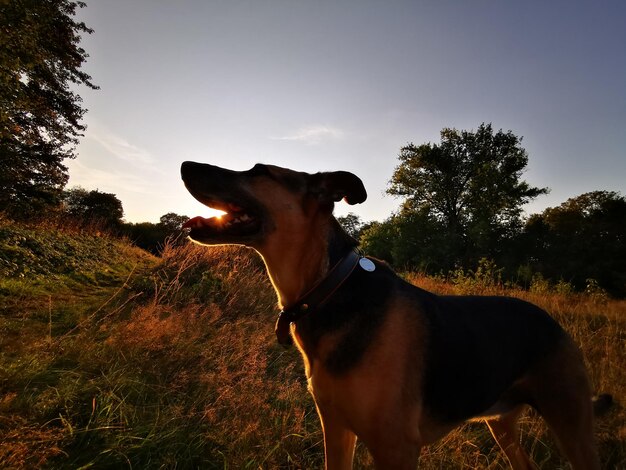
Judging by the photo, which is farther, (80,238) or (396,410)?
(80,238)

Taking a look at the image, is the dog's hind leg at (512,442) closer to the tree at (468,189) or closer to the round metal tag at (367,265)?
the round metal tag at (367,265)

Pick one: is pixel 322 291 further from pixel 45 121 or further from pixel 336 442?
pixel 45 121

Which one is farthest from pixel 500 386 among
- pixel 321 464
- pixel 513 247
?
pixel 513 247

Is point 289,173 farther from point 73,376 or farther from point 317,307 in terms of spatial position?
point 73,376

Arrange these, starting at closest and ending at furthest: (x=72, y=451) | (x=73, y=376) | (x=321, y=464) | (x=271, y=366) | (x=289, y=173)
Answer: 1. (x=72, y=451)
2. (x=289, y=173)
3. (x=321, y=464)
4. (x=73, y=376)
5. (x=271, y=366)

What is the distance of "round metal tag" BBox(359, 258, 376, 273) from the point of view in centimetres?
254

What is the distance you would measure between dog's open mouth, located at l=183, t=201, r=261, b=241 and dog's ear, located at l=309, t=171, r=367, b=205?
0.49 meters

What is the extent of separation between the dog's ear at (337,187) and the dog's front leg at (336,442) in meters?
1.43

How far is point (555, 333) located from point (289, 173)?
2.39 m

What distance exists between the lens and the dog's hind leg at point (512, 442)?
308 cm

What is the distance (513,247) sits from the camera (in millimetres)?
32031

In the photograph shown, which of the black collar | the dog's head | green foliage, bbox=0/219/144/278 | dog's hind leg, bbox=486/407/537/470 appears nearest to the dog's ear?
the dog's head

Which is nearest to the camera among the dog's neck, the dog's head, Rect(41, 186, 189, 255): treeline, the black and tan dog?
the black and tan dog

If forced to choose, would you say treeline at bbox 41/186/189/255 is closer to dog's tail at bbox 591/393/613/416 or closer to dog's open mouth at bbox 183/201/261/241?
dog's open mouth at bbox 183/201/261/241
